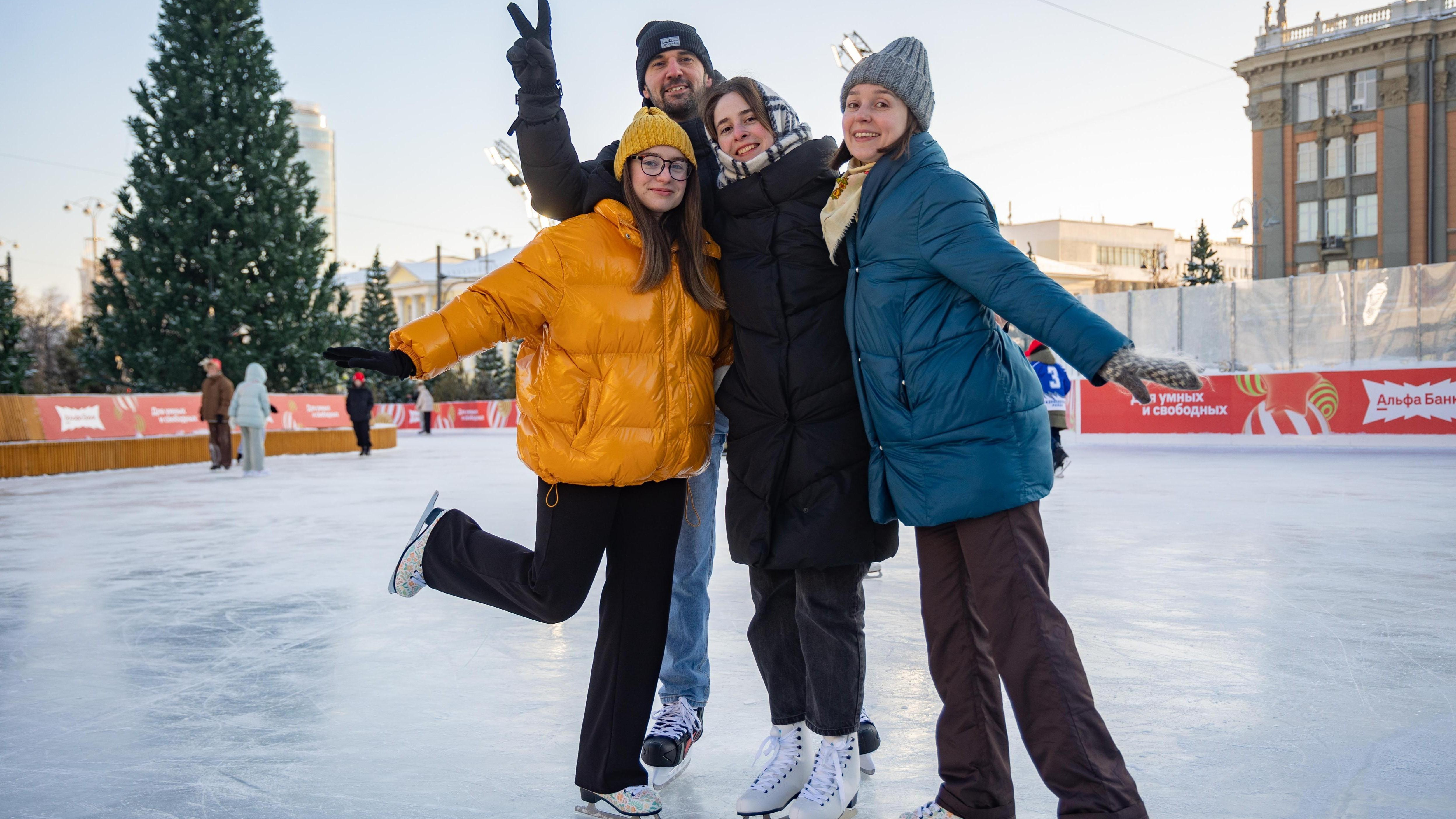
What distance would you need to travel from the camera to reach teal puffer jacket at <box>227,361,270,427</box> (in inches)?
484

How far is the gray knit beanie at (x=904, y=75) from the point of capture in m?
2.05

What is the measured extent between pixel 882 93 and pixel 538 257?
2.60ft

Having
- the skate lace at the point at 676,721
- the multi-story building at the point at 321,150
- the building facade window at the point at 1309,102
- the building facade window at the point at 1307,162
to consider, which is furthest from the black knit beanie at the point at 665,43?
the multi-story building at the point at 321,150

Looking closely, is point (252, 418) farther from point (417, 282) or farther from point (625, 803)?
point (417, 282)

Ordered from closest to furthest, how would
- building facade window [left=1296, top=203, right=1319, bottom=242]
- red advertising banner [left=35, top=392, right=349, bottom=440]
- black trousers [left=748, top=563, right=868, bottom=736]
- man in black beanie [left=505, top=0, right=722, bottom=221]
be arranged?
1. black trousers [left=748, top=563, right=868, bottom=736]
2. man in black beanie [left=505, top=0, right=722, bottom=221]
3. red advertising banner [left=35, top=392, right=349, bottom=440]
4. building facade window [left=1296, top=203, right=1319, bottom=242]

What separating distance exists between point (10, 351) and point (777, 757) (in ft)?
76.3

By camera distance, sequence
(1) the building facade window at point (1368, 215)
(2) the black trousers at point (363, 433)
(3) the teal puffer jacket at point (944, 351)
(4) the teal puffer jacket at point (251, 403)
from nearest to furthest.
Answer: (3) the teal puffer jacket at point (944, 351), (4) the teal puffer jacket at point (251, 403), (2) the black trousers at point (363, 433), (1) the building facade window at point (1368, 215)

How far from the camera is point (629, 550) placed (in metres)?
2.23

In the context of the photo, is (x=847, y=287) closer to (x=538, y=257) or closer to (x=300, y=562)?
(x=538, y=257)

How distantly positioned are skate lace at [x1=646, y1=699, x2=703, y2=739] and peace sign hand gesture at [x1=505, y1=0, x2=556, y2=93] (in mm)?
1498

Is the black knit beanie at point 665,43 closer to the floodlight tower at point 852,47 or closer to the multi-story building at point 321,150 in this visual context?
the floodlight tower at point 852,47

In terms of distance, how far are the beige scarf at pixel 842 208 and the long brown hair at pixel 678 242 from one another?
0.90 feet

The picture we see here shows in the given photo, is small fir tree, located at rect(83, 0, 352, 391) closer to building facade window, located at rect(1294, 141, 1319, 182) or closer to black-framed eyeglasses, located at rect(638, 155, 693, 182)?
black-framed eyeglasses, located at rect(638, 155, 693, 182)

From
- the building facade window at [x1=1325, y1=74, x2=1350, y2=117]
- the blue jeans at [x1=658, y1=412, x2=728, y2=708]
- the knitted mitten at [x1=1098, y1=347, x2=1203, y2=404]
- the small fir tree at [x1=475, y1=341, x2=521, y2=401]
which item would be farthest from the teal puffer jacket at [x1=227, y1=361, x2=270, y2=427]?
the building facade window at [x1=1325, y1=74, x2=1350, y2=117]
